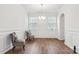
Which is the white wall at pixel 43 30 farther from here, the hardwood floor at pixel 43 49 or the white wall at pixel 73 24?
the white wall at pixel 73 24

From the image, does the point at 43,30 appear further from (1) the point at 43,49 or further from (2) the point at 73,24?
(2) the point at 73,24

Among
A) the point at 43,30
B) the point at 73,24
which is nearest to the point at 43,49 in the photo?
the point at 73,24

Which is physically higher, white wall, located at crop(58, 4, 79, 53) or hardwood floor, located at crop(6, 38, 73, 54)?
white wall, located at crop(58, 4, 79, 53)

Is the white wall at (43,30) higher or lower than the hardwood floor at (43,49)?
higher

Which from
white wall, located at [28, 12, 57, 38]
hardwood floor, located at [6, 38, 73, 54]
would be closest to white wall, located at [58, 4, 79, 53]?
hardwood floor, located at [6, 38, 73, 54]

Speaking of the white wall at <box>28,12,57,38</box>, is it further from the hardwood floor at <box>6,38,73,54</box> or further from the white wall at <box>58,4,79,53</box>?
the white wall at <box>58,4,79,53</box>

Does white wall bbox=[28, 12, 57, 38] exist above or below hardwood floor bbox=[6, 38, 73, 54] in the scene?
above

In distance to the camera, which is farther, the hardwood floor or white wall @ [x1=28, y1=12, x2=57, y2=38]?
white wall @ [x1=28, y1=12, x2=57, y2=38]

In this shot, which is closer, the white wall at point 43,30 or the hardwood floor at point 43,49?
the hardwood floor at point 43,49

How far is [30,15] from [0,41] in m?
4.93

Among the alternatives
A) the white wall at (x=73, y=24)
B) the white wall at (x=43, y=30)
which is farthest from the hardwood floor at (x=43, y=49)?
the white wall at (x=43, y=30)

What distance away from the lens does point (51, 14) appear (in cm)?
862

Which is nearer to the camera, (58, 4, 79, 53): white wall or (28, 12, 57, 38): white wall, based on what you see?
(58, 4, 79, 53): white wall
